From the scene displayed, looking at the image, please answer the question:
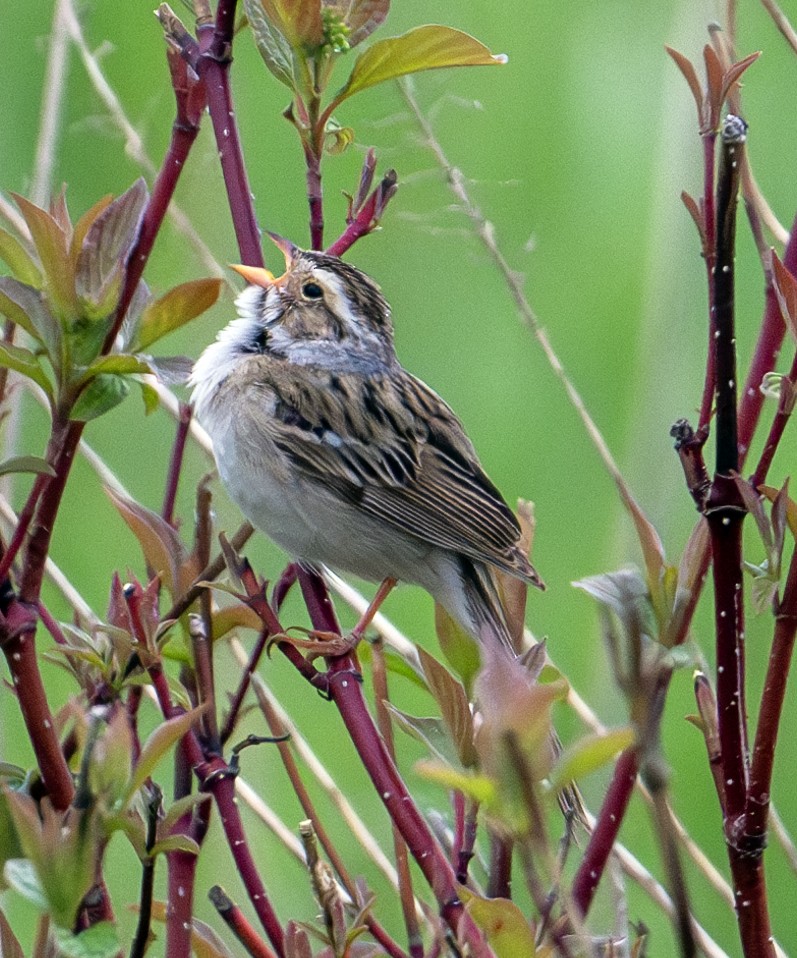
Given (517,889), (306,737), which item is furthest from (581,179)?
(517,889)

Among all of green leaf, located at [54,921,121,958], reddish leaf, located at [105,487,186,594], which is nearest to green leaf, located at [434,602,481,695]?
reddish leaf, located at [105,487,186,594]

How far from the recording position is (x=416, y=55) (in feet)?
3.88

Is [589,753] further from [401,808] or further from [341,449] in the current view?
[341,449]

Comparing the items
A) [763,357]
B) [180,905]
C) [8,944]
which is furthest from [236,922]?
[763,357]

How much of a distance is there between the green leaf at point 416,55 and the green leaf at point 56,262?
301 millimetres

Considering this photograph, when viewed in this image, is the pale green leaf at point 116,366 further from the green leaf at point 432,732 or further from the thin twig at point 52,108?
the thin twig at point 52,108

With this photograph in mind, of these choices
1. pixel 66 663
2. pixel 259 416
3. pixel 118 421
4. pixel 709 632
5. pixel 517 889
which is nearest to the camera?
pixel 66 663

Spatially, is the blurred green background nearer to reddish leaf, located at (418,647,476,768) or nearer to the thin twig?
the thin twig

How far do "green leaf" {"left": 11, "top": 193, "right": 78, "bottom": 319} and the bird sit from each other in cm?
110

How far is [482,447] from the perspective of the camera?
4074 mm

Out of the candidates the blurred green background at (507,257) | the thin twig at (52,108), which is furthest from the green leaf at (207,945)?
the blurred green background at (507,257)

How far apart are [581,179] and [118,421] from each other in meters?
1.87

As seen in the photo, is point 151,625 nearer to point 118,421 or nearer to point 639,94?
point 118,421

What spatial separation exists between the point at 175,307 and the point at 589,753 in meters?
0.52
